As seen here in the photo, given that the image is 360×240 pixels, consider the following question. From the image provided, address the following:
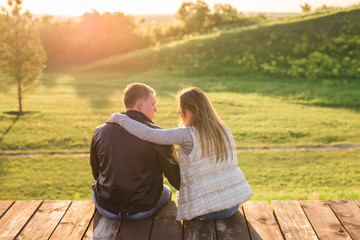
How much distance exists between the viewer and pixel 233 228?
4359 millimetres

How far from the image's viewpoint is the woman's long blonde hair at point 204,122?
4.22 m

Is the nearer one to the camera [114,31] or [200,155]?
[200,155]

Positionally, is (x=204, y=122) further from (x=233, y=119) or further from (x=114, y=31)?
(x=114, y=31)

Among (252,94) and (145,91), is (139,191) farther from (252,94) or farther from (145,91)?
(252,94)

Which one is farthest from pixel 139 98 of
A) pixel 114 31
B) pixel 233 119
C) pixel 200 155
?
pixel 114 31

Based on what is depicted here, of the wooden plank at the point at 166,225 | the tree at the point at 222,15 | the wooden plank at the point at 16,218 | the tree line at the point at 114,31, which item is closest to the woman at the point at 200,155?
the wooden plank at the point at 166,225

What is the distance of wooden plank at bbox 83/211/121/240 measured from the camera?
4.20 m

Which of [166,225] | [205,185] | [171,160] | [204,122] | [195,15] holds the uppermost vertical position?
[195,15]

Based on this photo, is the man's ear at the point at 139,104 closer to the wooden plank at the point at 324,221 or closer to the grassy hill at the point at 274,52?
the wooden plank at the point at 324,221

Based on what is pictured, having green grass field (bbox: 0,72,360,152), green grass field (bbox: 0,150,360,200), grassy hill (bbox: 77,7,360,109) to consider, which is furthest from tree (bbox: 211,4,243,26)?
green grass field (bbox: 0,150,360,200)

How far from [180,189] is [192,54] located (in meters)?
32.1

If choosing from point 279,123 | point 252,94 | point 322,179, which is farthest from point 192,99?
point 252,94

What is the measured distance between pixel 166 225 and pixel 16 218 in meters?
1.87

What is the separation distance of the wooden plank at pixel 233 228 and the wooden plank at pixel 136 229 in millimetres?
822
